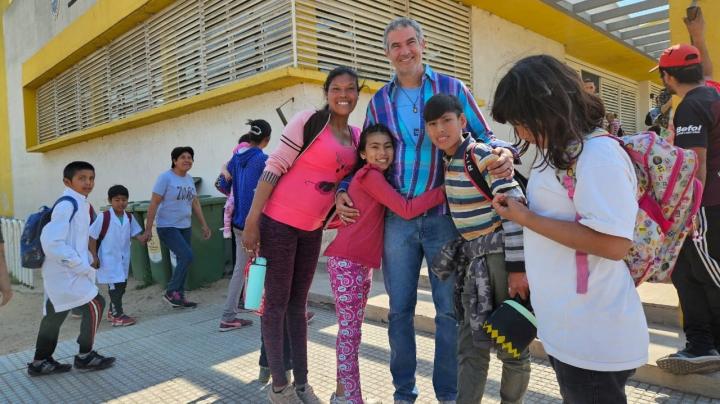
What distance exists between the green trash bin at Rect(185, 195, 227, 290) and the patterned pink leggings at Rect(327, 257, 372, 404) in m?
4.13

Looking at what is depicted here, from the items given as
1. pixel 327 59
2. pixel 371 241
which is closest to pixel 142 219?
pixel 327 59

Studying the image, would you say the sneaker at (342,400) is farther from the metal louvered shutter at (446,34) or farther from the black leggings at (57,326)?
the metal louvered shutter at (446,34)

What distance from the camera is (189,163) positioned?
5.63 m

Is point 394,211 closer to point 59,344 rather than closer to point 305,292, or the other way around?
point 305,292

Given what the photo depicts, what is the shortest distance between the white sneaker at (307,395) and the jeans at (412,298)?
57 cm

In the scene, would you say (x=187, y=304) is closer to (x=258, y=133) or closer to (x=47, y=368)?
(x=47, y=368)

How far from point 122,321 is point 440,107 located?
174 inches

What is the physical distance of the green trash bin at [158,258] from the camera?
20.2 feet

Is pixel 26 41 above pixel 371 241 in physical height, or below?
above

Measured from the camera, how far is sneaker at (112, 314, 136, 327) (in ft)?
16.3

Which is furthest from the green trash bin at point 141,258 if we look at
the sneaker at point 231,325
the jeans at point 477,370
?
the jeans at point 477,370

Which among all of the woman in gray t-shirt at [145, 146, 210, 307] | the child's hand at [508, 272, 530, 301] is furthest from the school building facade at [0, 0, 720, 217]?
the child's hand at [508, 272, 530, 301]

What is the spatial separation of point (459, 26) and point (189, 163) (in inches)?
197

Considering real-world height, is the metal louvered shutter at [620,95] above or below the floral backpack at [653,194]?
above
